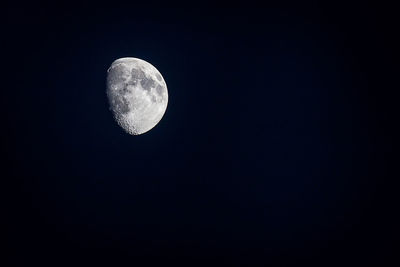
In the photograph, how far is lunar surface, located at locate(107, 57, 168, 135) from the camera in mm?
→ 4629

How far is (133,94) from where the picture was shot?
181 inches

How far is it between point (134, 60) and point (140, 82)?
66 cm

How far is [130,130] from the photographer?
4973 mm

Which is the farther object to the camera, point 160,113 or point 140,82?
point 160,113

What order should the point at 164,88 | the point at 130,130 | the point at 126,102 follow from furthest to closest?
the point at 164,88 → the point at 130,130 → the point at 126,102

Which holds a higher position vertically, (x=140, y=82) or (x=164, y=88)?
(x=164, y=88)

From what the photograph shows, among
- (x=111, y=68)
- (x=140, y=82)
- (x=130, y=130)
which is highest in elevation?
(x=111, y=68)

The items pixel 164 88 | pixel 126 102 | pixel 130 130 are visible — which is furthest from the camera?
pixel 164 88

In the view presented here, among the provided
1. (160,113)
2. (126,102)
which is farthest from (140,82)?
→ (160,113)

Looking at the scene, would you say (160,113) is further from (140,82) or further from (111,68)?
(111,68)

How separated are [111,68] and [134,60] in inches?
18.6

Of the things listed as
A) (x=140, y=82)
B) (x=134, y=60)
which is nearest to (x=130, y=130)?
(x=140, y=82)

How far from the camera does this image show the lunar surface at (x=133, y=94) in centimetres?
463

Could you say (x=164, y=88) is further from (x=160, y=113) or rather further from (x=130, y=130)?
(x=130, y=130)
